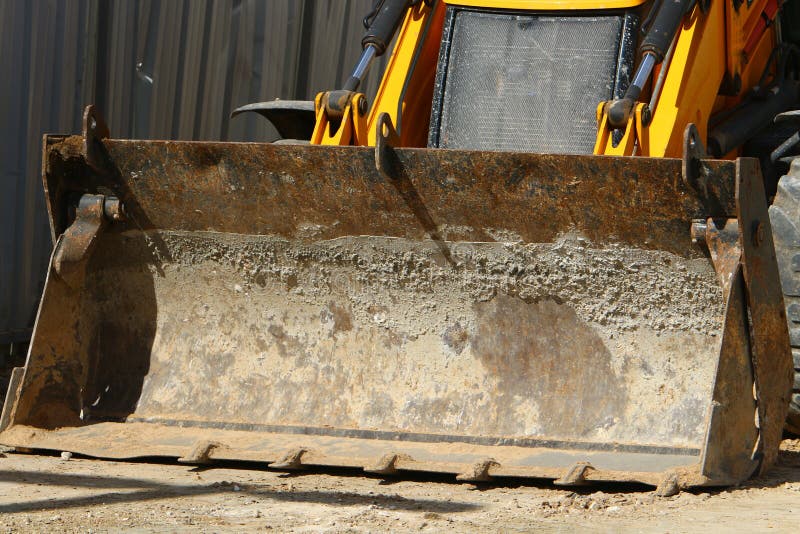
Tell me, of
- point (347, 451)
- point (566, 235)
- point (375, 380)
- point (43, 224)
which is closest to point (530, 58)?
point (566, 235)

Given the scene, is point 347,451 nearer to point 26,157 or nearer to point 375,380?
point 375,380

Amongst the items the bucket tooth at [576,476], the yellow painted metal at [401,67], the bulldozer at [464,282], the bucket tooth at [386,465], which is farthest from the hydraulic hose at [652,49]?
the bucket tooth at [386,465]

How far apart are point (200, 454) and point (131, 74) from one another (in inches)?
138

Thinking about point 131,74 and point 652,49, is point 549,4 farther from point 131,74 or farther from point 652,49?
point 131,74

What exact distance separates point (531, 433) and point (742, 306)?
0.83m

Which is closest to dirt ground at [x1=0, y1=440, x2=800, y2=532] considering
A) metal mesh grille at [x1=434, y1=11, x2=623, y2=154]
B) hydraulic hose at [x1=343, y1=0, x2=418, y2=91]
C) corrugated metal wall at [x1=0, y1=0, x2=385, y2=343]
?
metal mesh grille at [x1=434, y1=11, x2=623, y2=154]

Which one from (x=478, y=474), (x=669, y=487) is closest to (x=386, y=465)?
(x=478, y=474)

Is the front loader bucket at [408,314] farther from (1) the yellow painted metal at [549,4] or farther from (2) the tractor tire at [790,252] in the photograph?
(1) the yellow painted metal at [549,4]

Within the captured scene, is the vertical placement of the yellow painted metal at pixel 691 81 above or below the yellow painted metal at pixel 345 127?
above

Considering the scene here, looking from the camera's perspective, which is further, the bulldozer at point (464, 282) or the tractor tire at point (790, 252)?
the tractor tire at point (790, 252)

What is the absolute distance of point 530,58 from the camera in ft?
16.6

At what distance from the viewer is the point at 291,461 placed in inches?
161

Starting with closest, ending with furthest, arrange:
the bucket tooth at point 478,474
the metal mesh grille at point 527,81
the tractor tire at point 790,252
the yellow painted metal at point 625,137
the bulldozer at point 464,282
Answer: the bucket tooth at point 478,474
the bulldozer at point 464,282
the tractor tire at point 790,252
the yellow painted metal at point 625,137
the metal mesh grille at point 527,81

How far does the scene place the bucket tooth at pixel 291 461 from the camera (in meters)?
4.09
